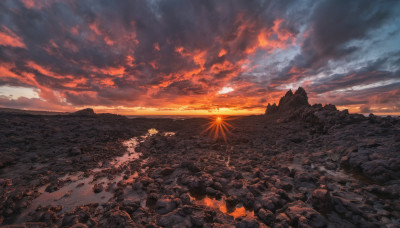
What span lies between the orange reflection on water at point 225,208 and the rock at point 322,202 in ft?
8.71

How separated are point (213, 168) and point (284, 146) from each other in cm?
1061

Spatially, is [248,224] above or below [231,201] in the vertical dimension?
above

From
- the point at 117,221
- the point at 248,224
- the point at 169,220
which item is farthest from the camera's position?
the point at 169,220

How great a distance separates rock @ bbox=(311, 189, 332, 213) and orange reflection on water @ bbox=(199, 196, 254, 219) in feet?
8.71

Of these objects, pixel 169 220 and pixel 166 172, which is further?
pixel 166 172

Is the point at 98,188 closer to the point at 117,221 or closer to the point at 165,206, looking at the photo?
the point at 117,221

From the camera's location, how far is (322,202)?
5766 millimetres

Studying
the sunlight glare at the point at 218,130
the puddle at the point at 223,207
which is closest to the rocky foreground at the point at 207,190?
the puddle at the point at 223,207

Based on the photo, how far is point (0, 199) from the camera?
19.5 ft

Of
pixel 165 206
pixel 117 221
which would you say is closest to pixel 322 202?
pixel 165 206

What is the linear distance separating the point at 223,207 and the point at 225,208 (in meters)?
0.10

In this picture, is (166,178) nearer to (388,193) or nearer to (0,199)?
(0,199)

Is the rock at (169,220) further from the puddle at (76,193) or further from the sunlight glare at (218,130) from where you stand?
the sunlight glare at (218,130)

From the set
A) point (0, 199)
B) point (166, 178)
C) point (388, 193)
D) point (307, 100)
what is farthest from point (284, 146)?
point (307, 100)
